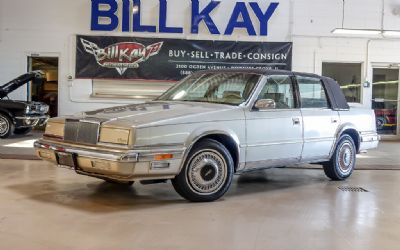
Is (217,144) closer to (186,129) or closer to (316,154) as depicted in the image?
(186,129)

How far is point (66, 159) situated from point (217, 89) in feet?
7.10

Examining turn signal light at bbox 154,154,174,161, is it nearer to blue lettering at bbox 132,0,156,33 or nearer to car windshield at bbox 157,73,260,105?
car windshield at bbox 157,73,260,105

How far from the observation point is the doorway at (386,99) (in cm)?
1574

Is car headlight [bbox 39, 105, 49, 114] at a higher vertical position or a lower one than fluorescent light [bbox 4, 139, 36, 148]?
higher

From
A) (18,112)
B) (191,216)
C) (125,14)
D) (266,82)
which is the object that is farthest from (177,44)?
(191,216)

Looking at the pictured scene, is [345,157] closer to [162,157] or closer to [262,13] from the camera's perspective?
[162,157]

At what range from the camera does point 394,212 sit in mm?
6004

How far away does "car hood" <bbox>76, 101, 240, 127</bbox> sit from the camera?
5688mm

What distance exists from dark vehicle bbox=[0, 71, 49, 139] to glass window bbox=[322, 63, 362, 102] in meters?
8.27

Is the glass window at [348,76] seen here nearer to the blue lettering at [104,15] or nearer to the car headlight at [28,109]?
the blue lettering at [104,15]

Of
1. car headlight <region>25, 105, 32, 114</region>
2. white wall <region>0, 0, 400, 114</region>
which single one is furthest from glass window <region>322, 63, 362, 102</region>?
car headlight <region>25, 105, 32, 114</region>

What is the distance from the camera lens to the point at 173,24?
598 inches

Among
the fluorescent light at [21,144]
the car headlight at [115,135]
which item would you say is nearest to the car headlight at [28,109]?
the fluorescent light at [21,144]

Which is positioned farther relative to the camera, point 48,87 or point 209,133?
point 48,87
